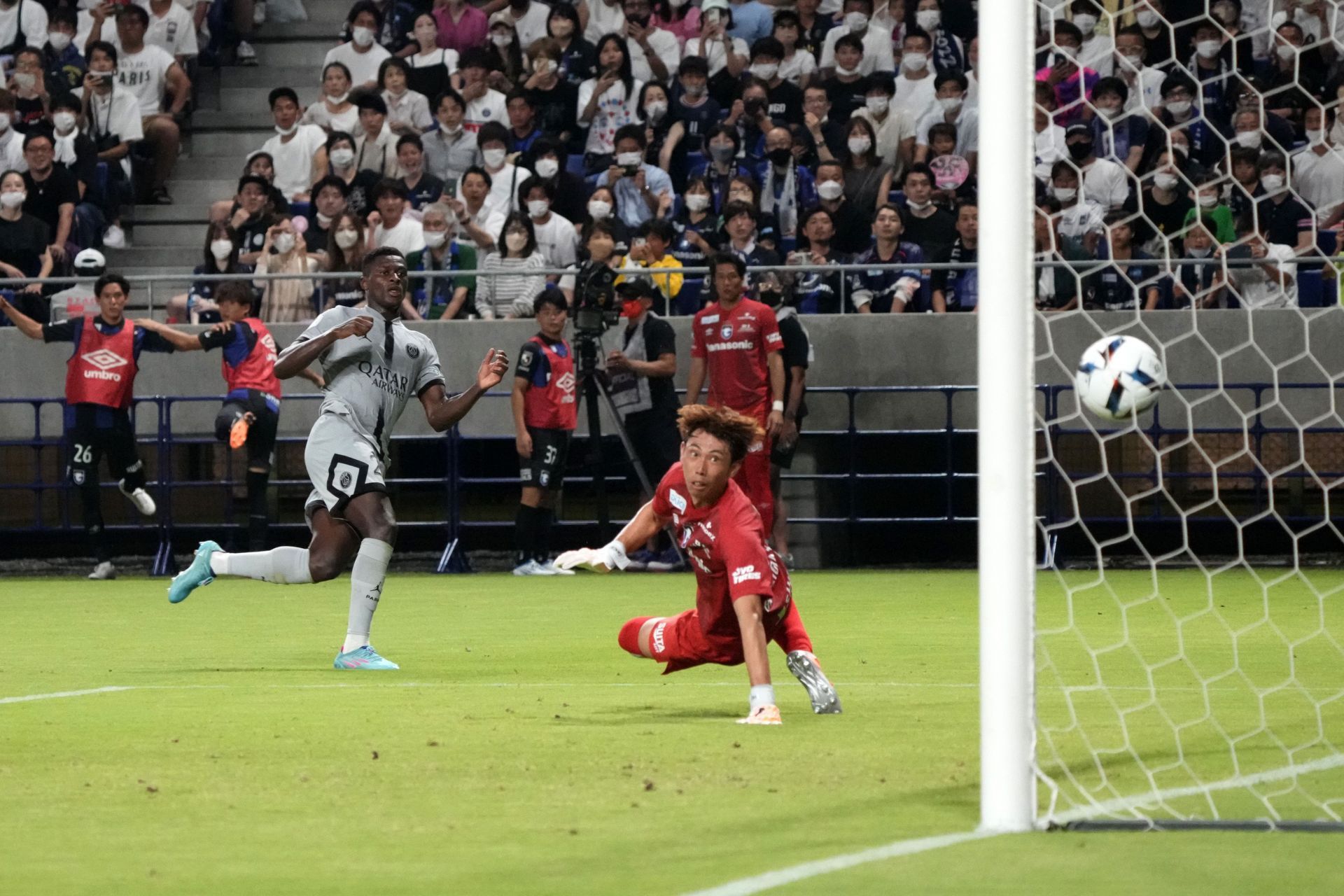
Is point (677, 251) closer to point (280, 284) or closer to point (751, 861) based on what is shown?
point (280, 284)

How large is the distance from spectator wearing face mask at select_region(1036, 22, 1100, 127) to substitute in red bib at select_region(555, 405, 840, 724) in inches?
87.6

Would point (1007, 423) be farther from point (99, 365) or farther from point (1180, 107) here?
point (99, 365)

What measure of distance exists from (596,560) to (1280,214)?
24.5 feet

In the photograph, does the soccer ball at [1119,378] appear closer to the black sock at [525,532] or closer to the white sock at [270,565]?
the white sock at [270,565]

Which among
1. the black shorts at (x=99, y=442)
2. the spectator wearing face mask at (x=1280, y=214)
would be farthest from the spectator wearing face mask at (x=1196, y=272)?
the black shorts at (x=99, y=442)

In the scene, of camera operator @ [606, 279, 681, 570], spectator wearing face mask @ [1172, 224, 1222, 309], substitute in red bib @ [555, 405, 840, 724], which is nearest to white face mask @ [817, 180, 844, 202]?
camera operator @ [606, 279, 681, 570]

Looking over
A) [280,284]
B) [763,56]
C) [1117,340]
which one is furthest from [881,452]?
[1117,340]

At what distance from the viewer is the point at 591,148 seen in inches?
744

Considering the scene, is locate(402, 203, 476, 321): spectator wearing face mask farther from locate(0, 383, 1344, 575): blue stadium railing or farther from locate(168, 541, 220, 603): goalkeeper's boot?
locate(168, 541, 220, 603): goalkeeper's boot

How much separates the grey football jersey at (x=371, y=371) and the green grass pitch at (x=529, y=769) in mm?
1212

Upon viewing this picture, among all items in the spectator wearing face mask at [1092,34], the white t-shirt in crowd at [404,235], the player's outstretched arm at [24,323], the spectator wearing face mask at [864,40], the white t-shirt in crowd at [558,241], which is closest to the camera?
the spectator wearing face mask at [1092,34]

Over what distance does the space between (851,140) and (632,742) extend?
11.6m

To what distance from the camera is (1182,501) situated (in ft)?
53.9

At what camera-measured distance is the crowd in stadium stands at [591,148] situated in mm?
15836
